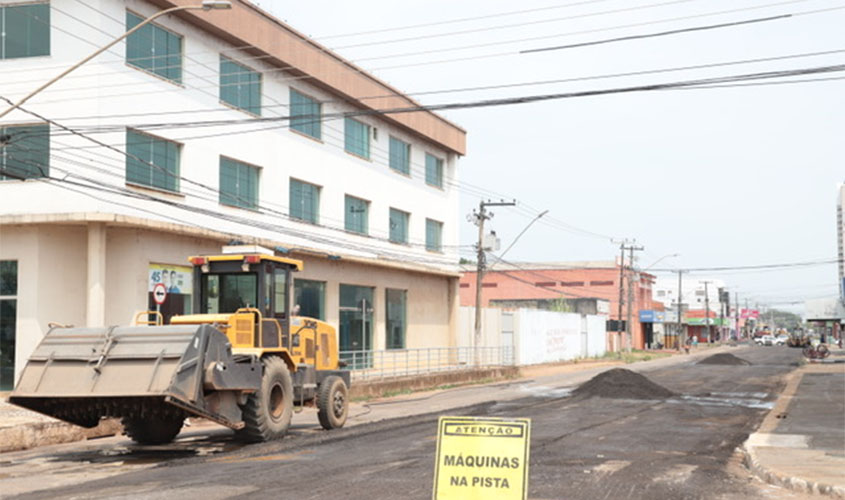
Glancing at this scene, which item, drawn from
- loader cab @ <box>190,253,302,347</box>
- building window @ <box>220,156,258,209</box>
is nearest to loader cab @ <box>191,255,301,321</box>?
loader cab @ <box>190,253,302,347</box>

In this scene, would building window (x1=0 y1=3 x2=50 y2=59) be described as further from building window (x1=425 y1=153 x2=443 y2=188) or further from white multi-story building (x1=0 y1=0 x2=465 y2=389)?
building window (x1=425 y1=153 x2=443 y2=188)

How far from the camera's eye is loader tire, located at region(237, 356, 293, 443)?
15969mm

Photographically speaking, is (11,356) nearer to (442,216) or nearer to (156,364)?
(156,364)

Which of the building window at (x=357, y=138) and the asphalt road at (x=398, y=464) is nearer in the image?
the asphalt road at (x=398, y=464)

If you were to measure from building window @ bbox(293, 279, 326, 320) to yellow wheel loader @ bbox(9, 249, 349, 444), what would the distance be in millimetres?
13721

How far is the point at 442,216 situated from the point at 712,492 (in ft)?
119

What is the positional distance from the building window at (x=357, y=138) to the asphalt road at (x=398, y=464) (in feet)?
58.7

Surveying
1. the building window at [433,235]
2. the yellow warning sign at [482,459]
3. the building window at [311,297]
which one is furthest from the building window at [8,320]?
the building window at [433,235]

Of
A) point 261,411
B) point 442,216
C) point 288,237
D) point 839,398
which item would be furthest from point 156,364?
point 442,216

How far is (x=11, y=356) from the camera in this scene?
23969mm

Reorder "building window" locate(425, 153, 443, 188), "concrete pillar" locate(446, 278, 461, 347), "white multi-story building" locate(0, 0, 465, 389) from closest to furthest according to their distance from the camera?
"white multi-story building" locate(0, 0, 465, 389) < "building window" locate(425, 153, 443, 188) < "concrete pillar" locate(446, 278, 461, 347)

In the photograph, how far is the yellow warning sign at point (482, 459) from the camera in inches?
265

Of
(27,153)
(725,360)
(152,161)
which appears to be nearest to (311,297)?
(152,161)

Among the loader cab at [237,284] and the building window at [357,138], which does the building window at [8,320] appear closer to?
the loader cab at [237,284]
